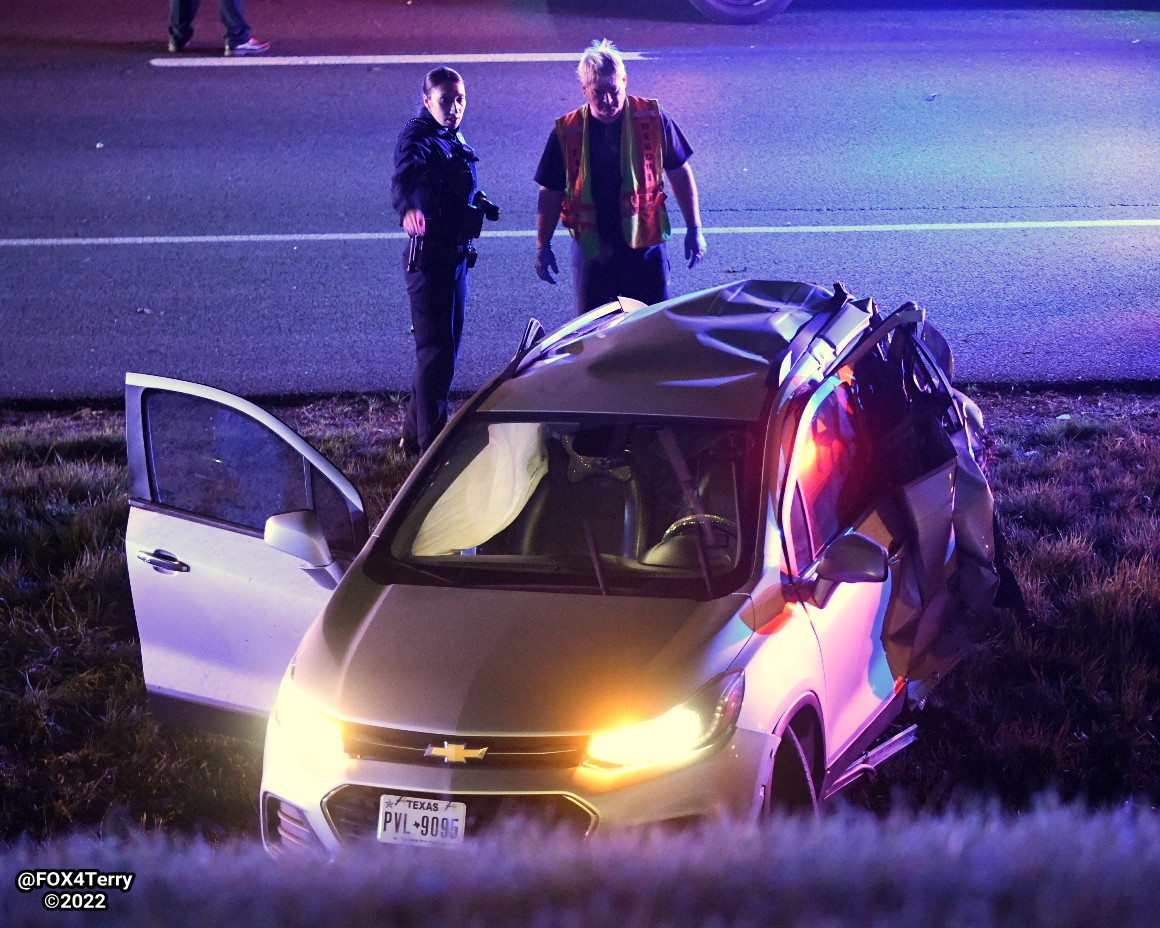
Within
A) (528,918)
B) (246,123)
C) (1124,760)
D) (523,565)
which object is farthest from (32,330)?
(528,918)

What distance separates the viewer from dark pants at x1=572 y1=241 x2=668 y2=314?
7383 millimetres

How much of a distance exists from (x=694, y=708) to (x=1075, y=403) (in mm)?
5328

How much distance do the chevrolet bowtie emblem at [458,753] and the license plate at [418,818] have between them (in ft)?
0.39

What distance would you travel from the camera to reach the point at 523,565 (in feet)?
13.8

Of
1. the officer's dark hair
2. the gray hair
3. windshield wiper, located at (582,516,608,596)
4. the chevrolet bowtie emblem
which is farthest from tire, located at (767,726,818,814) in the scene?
the officer's dark hair

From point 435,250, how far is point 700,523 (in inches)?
126

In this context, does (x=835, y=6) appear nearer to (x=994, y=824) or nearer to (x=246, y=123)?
(x=246, y=123)

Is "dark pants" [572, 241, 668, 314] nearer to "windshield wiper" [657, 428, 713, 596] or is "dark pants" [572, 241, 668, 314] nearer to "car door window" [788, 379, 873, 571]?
"car door window" [788, 379, 873, 571]

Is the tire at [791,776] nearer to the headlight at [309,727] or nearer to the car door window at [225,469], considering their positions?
the headlight at [309,727]

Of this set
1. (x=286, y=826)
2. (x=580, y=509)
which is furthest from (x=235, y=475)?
(x=286, y=826)

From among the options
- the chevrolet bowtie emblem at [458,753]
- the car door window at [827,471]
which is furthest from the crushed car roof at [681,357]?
the chevrolet bowtie emblem at [458,753]

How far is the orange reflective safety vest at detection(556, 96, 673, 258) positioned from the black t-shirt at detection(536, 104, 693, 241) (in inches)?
1.6

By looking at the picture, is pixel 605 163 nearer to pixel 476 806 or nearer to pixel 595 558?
pixel 595 558

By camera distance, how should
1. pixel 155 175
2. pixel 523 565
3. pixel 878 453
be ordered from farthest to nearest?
pixel 155 175, pixel 878 453, pixel 523 565
